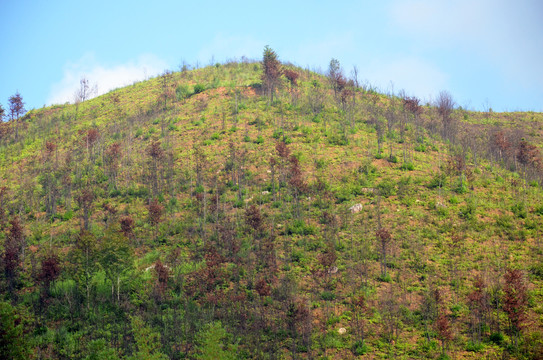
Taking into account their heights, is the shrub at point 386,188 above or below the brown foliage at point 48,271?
above

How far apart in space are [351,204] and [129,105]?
112 feet

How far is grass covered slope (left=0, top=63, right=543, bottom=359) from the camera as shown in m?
23.0

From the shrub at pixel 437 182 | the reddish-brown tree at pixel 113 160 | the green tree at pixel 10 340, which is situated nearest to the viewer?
the green tree at pixel 10 340

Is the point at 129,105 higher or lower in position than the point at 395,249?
higher

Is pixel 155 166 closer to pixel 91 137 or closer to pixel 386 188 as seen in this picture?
pixel 91 137

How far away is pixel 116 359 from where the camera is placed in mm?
20750

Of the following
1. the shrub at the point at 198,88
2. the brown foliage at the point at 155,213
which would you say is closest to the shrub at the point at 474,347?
the brown foliage at the point at 155,213

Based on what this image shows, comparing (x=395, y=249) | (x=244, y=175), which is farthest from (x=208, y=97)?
(x=395, y=249)

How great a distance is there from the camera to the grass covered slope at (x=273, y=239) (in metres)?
23.0

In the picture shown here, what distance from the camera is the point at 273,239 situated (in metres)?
29.7

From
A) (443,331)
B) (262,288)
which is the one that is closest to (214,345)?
(262,288)

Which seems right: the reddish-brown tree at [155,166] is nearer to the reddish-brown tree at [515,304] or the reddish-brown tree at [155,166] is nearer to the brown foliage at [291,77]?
the brown foliage at [291,77]

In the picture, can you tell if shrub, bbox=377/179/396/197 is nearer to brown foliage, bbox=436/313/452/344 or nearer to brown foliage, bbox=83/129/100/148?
brown foliage, bbox=436/313/452/344

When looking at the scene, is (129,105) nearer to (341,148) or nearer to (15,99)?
(15,99)
